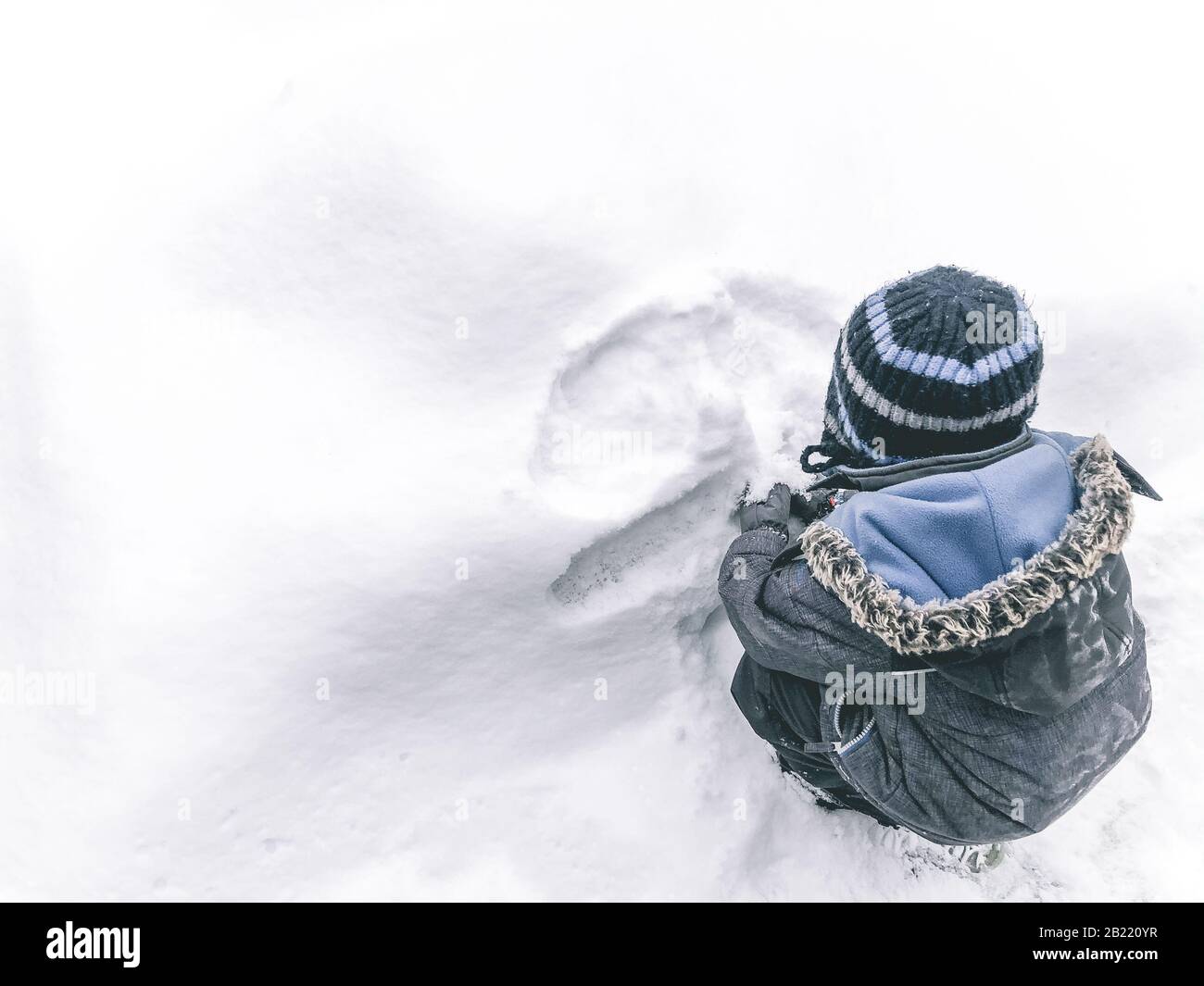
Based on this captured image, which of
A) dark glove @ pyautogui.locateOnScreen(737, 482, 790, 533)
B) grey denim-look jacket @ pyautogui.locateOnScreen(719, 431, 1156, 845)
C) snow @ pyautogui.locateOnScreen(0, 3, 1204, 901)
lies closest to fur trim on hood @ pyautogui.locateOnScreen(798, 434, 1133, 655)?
grey denim-look jacket @ pyautogui.locateOnScreen(719, 431, 1156, 845)

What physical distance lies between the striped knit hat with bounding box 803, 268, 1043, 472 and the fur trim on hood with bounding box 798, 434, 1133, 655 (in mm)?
183

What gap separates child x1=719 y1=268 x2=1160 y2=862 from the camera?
1.44 meters

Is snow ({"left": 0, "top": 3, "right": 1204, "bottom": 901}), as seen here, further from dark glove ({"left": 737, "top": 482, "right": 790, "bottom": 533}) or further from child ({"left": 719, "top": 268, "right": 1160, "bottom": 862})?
child ({"left": 719, "top": 268, "right": 1160, "bottom": 862})

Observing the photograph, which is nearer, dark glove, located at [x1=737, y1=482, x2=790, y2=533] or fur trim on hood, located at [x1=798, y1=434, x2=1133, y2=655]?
fur trim on hood, located at [x1=798, y1=434, x2=1133, y2=655]

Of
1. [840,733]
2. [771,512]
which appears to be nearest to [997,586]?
[840,733]

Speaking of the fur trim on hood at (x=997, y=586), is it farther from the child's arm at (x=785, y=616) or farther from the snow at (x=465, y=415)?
the snow at (x=465, y=415)

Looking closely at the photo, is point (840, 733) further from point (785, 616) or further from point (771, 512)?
point (771, 512)

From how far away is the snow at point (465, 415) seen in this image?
6.83 ft

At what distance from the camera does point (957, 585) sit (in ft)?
4.77

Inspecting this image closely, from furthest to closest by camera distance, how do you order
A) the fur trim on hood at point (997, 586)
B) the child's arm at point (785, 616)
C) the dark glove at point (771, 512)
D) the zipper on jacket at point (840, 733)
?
→ the dark glove at point (771, 512)
the zipper on jacket at point (840, 733)
the child's arm at point (785, 616)
the fur trim on hood at point (997, 586)

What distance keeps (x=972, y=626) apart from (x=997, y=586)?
7 centimetres

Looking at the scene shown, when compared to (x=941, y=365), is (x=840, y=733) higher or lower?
lower

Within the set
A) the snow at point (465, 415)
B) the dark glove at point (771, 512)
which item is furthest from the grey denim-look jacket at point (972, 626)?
the snow at point (465, 415)

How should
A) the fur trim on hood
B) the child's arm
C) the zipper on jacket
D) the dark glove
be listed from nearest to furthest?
the fur trim on hood → the child's arm → the zipper on jacket → the dark glove
